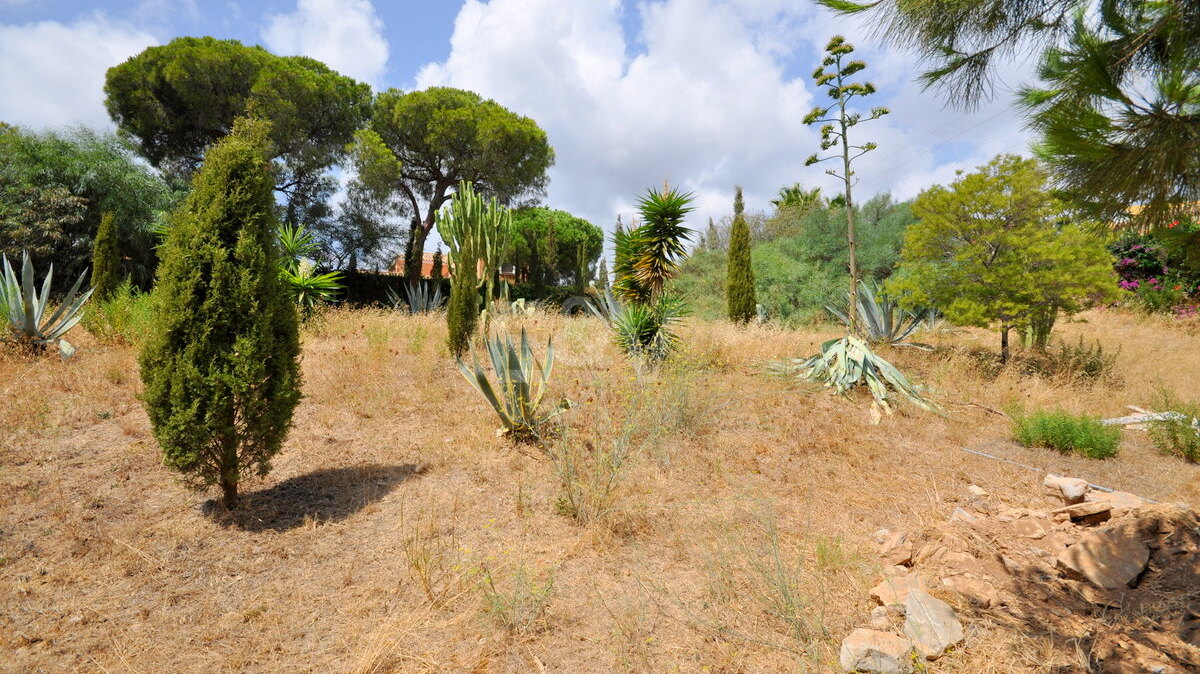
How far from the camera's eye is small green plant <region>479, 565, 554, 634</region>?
8.62ft

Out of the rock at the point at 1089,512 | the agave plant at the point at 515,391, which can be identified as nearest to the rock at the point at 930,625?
the rock at the point at 1089,512

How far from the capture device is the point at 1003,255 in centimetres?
877

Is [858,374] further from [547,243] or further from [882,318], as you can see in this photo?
[547,243]

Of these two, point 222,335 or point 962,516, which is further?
point 962,516

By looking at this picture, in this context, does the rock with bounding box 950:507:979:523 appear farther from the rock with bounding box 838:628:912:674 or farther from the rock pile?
the rock with bounding box 838:628:912:674

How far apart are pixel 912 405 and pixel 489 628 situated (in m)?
6.13

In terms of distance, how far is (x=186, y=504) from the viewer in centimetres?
377

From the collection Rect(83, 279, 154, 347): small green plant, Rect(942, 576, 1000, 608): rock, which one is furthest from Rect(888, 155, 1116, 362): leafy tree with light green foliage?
Rect(83, 279, 154, 347): small green plant

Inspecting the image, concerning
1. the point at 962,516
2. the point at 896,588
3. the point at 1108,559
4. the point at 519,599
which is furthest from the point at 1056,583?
the point at 519,599

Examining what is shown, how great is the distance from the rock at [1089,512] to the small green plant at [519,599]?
3.65 metres

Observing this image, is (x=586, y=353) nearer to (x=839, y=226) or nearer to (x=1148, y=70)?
(x=1148, y=70)

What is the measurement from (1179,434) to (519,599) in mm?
6832

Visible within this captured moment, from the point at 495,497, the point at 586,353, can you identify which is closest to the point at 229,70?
the point at 586,353

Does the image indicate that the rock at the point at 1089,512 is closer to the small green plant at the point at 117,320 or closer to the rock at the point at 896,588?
the rock at the point at 896,588
